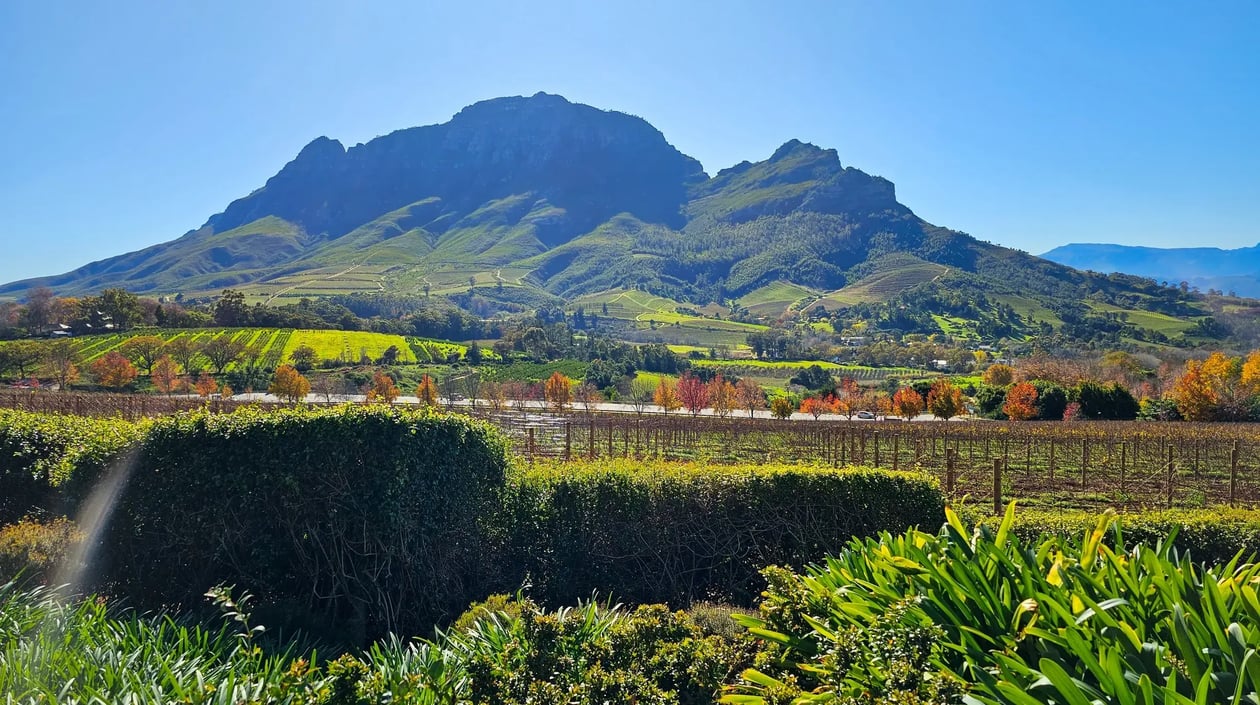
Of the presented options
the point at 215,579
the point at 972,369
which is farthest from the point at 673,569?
the point at 972,369

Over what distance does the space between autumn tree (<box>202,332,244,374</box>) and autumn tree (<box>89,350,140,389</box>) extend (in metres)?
8.34

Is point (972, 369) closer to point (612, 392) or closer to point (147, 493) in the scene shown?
point (612, 392)

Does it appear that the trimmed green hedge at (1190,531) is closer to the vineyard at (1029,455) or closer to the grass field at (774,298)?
the vineyard at (1029,455)

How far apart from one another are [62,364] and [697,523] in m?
67.6

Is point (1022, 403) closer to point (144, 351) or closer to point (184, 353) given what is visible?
point (184, 353)

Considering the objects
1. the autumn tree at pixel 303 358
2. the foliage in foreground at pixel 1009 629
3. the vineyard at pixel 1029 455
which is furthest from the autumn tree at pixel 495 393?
the foliage in foreground at pixel 1009 629

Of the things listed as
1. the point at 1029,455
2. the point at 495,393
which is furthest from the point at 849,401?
the point at 495,393

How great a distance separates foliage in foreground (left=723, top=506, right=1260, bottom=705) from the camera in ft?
6.52

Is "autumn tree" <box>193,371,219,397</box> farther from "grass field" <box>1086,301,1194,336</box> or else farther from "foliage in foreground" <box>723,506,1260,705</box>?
"grass field" <box>1086,301,1194,336</box>

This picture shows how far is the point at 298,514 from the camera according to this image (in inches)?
242

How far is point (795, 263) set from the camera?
192125 mm

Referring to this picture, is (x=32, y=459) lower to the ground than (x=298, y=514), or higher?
higher

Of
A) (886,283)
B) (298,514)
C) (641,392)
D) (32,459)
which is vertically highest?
(886,283)

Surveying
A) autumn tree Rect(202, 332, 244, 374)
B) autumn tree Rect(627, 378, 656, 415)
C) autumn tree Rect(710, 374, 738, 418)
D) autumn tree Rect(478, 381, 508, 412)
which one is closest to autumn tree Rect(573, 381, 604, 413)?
autumn tree Rect(627, 378, 656, 415)
